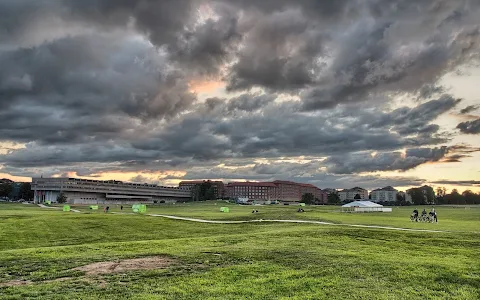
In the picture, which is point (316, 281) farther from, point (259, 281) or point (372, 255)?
point (372, 255)

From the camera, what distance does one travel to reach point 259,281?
14.6 m

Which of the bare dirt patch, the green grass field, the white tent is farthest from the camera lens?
the white tent

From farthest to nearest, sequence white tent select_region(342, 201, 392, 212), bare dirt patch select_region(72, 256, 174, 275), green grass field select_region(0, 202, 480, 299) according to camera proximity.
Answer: white tent select_region(342, 201, 392, 212) < bare dirt patch select_region(72, 256, 174, 275) < green grass field select_region(0, 202, 480, 299)

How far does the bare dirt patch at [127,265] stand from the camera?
54.4 ft

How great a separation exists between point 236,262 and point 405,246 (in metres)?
13.1

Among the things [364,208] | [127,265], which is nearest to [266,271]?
[127,265]

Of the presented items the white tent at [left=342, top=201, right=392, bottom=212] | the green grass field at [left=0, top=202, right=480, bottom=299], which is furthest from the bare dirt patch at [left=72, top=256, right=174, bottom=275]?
the white tent at [left=342, top=201, right=392, bottom=212]

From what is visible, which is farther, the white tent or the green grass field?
the white tent

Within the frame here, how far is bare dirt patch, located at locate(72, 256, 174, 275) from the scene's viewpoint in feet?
54.4

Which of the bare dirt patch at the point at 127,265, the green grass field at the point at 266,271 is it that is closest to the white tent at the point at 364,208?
the green grass field at the point at 266,271

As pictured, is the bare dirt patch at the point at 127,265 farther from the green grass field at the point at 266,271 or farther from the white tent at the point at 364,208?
the white tent at the point at 364,208

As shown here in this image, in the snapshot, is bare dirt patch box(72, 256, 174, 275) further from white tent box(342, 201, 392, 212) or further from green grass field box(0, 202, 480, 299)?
white tent box(342, 201, 392, 212)

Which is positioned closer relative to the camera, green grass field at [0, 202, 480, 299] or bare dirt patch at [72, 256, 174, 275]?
green grass field at [0, 202, 480, 299]

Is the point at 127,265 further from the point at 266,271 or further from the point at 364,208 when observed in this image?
the point at 364,208
